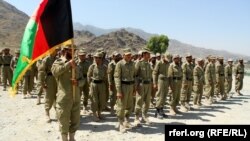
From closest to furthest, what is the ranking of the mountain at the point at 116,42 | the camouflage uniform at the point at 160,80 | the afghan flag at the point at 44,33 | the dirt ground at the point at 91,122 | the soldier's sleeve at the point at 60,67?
the afghan flag at the point at 44,33 < the soldier's sleeve at the point at 60,67 < the dirt ground at the point at 91,122 < the camouflage uniform at the point at 160,80 < the mountain at the point at 116,42

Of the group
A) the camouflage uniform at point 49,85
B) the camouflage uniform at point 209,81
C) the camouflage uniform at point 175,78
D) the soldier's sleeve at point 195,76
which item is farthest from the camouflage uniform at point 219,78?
the camouflage uniform at point 49,85

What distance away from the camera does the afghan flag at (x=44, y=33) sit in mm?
8023

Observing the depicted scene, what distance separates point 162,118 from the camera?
43.0 ft

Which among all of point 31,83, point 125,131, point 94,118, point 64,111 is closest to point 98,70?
point 94,118

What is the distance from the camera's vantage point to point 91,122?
39.8 ft

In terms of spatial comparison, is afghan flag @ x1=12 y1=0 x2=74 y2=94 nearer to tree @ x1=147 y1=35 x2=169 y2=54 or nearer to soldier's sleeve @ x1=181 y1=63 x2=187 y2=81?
soldier's sleeve @ x1=181 y1=63 x2=187 y2=81

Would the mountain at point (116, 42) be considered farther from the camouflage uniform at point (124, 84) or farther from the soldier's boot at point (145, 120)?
the camouflage uniform at point (124, 84)

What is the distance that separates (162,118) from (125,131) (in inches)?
105

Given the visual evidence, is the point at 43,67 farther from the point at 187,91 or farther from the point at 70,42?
the point at 187,91

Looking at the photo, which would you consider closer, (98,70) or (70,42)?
(70,42)

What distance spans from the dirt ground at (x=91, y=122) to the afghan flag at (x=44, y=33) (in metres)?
2.75

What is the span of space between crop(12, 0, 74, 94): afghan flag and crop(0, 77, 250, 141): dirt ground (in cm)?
275

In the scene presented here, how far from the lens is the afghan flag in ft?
26.3

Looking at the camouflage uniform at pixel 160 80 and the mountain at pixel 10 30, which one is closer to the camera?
the camouflage uniform at pixel 160 80
